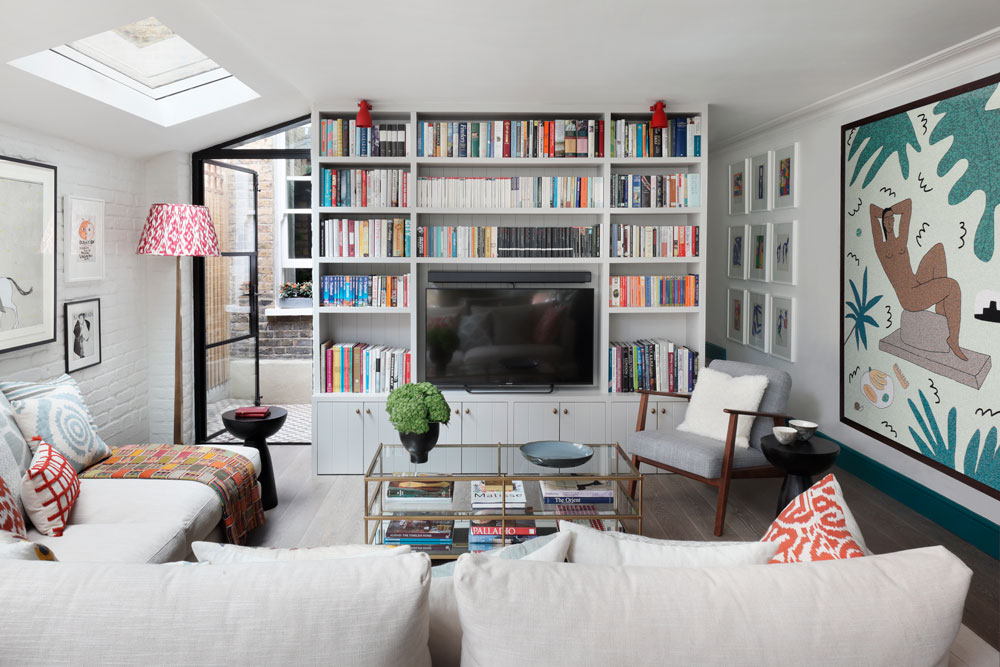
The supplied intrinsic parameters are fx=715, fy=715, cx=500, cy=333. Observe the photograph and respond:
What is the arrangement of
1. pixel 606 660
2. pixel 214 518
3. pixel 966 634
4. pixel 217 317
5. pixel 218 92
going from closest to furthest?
pixel 606 660 < pixel 966 634 < pixel 214 518 < pixel 218 92 < pixel 217 317

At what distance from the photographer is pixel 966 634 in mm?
1488

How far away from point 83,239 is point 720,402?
377 cm

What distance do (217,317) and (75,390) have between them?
1.99 m

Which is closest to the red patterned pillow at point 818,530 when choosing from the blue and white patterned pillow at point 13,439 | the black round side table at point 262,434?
the blue and white patterned pillow at point 13,439

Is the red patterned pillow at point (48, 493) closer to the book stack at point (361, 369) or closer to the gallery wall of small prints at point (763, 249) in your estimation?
the book stack at point (361, 369)

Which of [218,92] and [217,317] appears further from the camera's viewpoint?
[217,317]

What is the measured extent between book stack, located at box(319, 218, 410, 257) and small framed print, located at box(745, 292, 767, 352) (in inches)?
112

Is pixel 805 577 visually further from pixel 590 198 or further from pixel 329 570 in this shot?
pixel 590 198

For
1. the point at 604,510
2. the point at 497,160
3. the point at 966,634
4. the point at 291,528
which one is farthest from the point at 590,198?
the point at 966,634

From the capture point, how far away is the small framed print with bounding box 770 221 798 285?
201 inches

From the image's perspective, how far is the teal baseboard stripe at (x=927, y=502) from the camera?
3.35m

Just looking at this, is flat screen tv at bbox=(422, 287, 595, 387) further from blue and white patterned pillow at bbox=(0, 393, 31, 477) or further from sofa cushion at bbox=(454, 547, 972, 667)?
sofa cushion at bbox=(454, 547, 972, 667)

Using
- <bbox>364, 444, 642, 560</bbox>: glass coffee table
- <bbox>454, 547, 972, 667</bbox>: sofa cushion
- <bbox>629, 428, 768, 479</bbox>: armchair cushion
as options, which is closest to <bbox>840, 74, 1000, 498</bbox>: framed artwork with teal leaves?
<bbox>629, 428, 768, 479</bbox>: armchair cushion

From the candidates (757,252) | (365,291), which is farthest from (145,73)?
(757,252)
